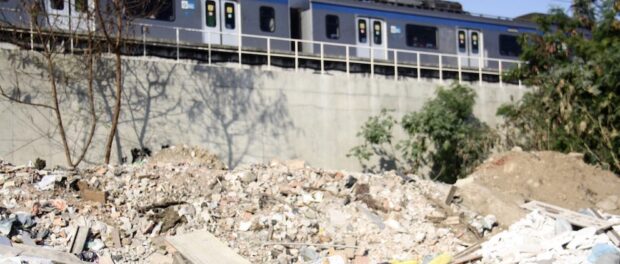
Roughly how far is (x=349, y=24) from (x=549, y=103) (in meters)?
6.43

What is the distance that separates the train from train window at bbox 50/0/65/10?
24 mm

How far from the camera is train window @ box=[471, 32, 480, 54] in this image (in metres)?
27.8

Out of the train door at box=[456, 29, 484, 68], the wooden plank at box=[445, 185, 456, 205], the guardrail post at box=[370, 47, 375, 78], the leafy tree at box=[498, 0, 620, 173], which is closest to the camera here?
the wooden plank at box=[445, 185, 456, 205]

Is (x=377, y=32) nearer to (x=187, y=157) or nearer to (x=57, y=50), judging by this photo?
(x=187, y=157)

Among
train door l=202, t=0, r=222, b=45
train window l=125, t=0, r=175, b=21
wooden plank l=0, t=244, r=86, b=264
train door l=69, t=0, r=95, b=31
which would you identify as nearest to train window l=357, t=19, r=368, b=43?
train door l=202, t=0, r=222, b=45

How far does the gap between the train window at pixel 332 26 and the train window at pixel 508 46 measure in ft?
22.7

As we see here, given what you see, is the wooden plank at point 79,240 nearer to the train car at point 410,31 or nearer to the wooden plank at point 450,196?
the wooden plank at point 450,196

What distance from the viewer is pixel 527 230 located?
14.1m

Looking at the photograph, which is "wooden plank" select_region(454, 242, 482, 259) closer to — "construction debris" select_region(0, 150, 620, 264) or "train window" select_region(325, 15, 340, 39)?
"construction debris" select_region(0, 150, 620, 264)

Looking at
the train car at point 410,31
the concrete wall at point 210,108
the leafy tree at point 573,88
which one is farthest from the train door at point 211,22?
the leafy tree at point 573,88

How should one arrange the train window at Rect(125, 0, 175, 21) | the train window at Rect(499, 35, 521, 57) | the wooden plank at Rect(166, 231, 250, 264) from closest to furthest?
1. the wooden plank at Rect(166, 231, 250, 264)
2. the train window at Rect(125, 0, 175, 21)
3. the train window at Rect(499, 35, 521, 57)

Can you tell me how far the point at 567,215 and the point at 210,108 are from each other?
953cm

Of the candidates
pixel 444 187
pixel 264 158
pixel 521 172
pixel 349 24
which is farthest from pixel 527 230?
pixel 349 24

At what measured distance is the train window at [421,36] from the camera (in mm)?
26344
